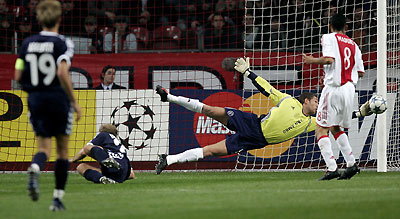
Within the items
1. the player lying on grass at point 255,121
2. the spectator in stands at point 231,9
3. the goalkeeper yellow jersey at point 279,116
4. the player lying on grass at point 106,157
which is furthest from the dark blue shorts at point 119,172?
the spectator in stands at point 231,9

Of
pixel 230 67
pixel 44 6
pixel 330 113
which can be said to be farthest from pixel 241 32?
pixel 44 6

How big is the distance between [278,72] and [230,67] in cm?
100

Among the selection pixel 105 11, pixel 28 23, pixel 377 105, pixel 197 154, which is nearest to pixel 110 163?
pixel 197 154

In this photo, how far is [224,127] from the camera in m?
13.8

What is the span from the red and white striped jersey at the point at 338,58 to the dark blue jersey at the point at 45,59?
4.24m

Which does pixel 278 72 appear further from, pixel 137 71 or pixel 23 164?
pixel 23 164

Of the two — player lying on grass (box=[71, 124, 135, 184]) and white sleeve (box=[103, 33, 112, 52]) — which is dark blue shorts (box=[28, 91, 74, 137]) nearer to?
player lying on grass (box=[71, 124, 135, 184])

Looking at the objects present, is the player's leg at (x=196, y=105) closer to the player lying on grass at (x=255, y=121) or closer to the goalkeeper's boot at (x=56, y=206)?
the player lying on grass at (x=255, y=121)

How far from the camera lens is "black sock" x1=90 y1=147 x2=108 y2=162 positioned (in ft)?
32.3

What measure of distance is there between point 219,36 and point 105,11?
10.7ft

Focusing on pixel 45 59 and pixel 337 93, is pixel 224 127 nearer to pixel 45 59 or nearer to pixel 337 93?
pixel 337 93

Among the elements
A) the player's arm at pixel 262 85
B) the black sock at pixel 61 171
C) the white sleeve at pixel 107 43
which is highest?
the white sleeve at pixel 107 43

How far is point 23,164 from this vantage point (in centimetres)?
1348

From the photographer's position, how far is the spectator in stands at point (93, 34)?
16688mm
